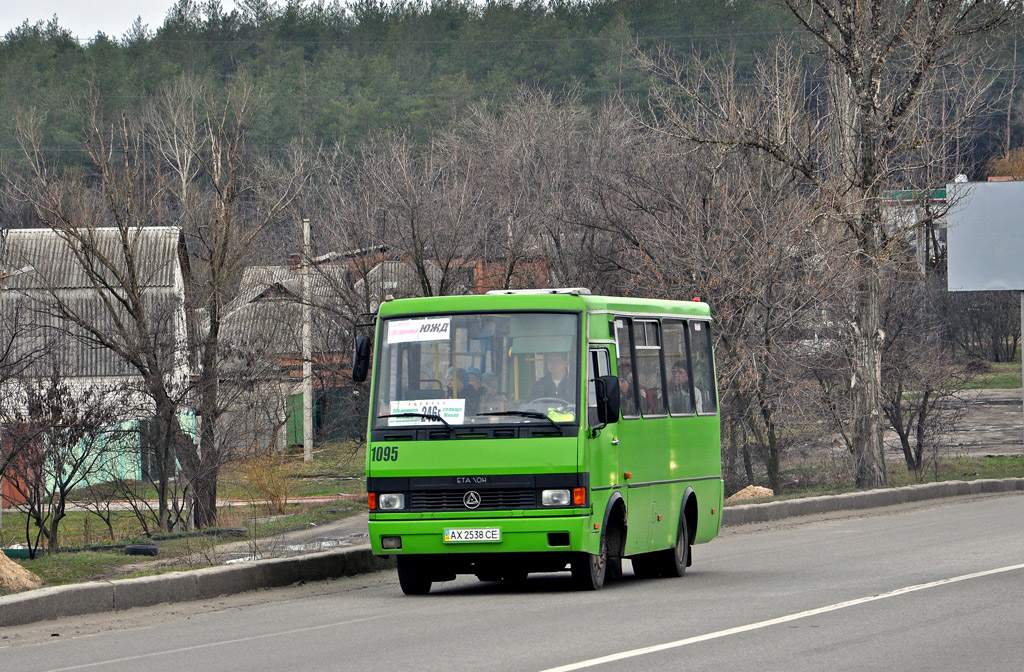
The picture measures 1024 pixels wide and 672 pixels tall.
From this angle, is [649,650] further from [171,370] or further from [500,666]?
[171,370]

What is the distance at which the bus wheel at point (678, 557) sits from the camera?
1435 cm

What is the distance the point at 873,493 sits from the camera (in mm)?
24672

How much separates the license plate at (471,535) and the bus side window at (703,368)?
12.9 feet

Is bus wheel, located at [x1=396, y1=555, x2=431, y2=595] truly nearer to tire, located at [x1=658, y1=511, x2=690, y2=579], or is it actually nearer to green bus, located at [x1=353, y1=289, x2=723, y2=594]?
green bus, located at [x1=353, y1=289, x2=723, y2=594]

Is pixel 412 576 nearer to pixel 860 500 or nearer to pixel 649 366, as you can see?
pixel 649 366

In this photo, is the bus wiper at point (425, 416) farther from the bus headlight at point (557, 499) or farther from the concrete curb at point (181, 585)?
the concrete curb at point (181, 585)

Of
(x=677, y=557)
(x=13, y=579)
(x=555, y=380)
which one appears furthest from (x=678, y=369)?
(x=13, y=579)

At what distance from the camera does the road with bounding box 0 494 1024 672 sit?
851 centimetres

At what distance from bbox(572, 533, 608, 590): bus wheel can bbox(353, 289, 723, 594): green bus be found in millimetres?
19

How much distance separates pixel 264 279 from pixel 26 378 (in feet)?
43.4

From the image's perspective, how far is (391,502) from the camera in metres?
12.3

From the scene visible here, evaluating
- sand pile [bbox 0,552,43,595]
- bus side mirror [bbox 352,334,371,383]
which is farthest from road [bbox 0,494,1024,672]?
bus side mirror [bbox 352,334,371,383]

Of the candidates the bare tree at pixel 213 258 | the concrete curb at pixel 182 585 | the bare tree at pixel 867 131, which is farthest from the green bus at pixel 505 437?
the bare tree at pixel 213 258

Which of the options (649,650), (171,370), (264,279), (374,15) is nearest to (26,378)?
(171,370)
